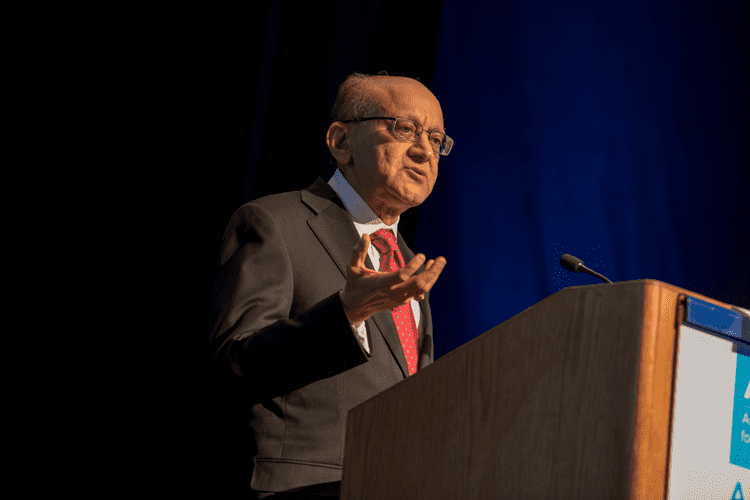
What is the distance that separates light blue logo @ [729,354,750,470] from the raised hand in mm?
419

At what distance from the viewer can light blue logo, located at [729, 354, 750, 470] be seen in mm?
923

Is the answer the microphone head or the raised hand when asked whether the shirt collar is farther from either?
the raised hand

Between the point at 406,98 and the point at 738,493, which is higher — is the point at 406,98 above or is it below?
above

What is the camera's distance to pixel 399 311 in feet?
5.50

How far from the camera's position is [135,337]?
1973mm

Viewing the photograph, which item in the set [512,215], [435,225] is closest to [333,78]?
[435,225]

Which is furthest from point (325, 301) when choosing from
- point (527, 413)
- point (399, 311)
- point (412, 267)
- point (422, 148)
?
point (422, 148)

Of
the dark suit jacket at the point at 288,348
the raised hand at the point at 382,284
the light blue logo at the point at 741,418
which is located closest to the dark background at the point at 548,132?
the dark suit jacket at the point at 288,348

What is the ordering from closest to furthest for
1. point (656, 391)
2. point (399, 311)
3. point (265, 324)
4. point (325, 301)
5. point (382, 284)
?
1. point (656, 391)
2. point (382, 284)
3. point (325, 301)
4. point (265, 324)
5. point (399, 311)

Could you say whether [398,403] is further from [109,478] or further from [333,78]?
[333,78]

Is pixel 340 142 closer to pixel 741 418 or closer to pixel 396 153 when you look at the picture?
pixel 396 153

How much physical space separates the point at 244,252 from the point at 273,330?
323 mm

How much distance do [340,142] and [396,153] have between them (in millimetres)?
190

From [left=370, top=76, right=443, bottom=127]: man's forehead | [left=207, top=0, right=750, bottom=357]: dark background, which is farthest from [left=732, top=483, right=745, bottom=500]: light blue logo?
[left=207, top=0, right=750, bottom=357]: dark background
